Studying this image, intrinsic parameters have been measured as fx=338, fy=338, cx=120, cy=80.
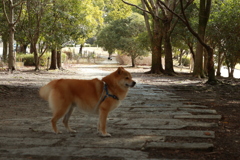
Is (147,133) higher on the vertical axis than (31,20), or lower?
lower

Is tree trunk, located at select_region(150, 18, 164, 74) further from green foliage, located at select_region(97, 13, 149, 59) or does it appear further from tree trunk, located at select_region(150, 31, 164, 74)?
green foliage, located at select_region(97, 13, 149, 59)

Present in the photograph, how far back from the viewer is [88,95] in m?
5.74

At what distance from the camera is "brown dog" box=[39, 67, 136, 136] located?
222 inches

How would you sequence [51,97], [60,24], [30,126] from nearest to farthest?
[51,97] → [30,126] → [60,24]

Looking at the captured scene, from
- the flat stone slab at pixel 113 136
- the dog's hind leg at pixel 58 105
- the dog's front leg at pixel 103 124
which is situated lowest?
the flat stone slab at pixel 113 136

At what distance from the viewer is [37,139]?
5277mm

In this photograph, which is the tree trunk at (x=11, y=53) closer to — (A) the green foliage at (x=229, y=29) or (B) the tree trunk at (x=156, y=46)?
(B) the tree trunk at (x=156, y=46)

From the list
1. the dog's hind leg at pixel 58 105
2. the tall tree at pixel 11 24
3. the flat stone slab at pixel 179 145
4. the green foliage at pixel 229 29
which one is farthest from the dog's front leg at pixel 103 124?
the tall tree at pixel 11 24

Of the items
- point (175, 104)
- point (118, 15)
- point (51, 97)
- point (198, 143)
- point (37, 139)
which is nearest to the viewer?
point (198, 143)

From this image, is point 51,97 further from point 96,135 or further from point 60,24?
point 60,24

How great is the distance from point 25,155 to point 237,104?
722 centimetres

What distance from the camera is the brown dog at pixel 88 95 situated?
18.5ft

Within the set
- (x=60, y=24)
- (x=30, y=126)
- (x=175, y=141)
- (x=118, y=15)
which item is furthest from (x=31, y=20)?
(x=175, y=141)

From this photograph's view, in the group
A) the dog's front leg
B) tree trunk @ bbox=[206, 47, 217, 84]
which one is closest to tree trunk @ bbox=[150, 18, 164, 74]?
tree trunk @ bbox=[206, 47, 217, 84]
